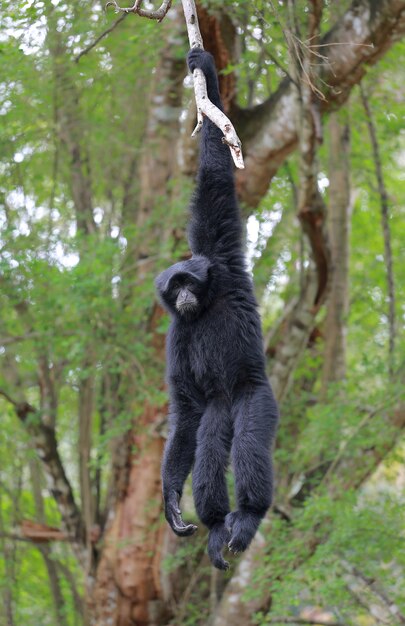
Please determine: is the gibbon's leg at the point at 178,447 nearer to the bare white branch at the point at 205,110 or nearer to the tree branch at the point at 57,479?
the bare white branch at the point at 205,110

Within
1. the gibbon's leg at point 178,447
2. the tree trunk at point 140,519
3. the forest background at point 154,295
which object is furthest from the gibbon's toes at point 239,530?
the tree trunk at point 140,519

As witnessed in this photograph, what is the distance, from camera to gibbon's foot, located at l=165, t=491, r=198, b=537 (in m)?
4.52

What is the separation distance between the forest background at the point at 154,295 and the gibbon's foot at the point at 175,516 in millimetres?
3572

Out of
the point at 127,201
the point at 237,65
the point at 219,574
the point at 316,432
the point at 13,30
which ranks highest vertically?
the point at 13,30

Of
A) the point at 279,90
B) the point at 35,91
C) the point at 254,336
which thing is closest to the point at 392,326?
the point at 279,90

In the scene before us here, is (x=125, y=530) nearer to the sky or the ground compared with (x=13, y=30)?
nearer to the ground

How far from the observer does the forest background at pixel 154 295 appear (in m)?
8.44

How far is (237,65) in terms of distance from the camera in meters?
8.37

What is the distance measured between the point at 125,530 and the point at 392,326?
402 cm

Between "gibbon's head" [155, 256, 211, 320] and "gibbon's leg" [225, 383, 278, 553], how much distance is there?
0.56m

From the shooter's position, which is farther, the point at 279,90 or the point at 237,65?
the point at 279,90

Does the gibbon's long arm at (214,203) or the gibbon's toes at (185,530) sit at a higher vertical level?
the gibbon's long arm at (214,203)

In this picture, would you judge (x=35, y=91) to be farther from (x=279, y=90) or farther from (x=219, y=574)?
(x=219, y=574)

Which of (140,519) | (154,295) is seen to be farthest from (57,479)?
(154,295)
